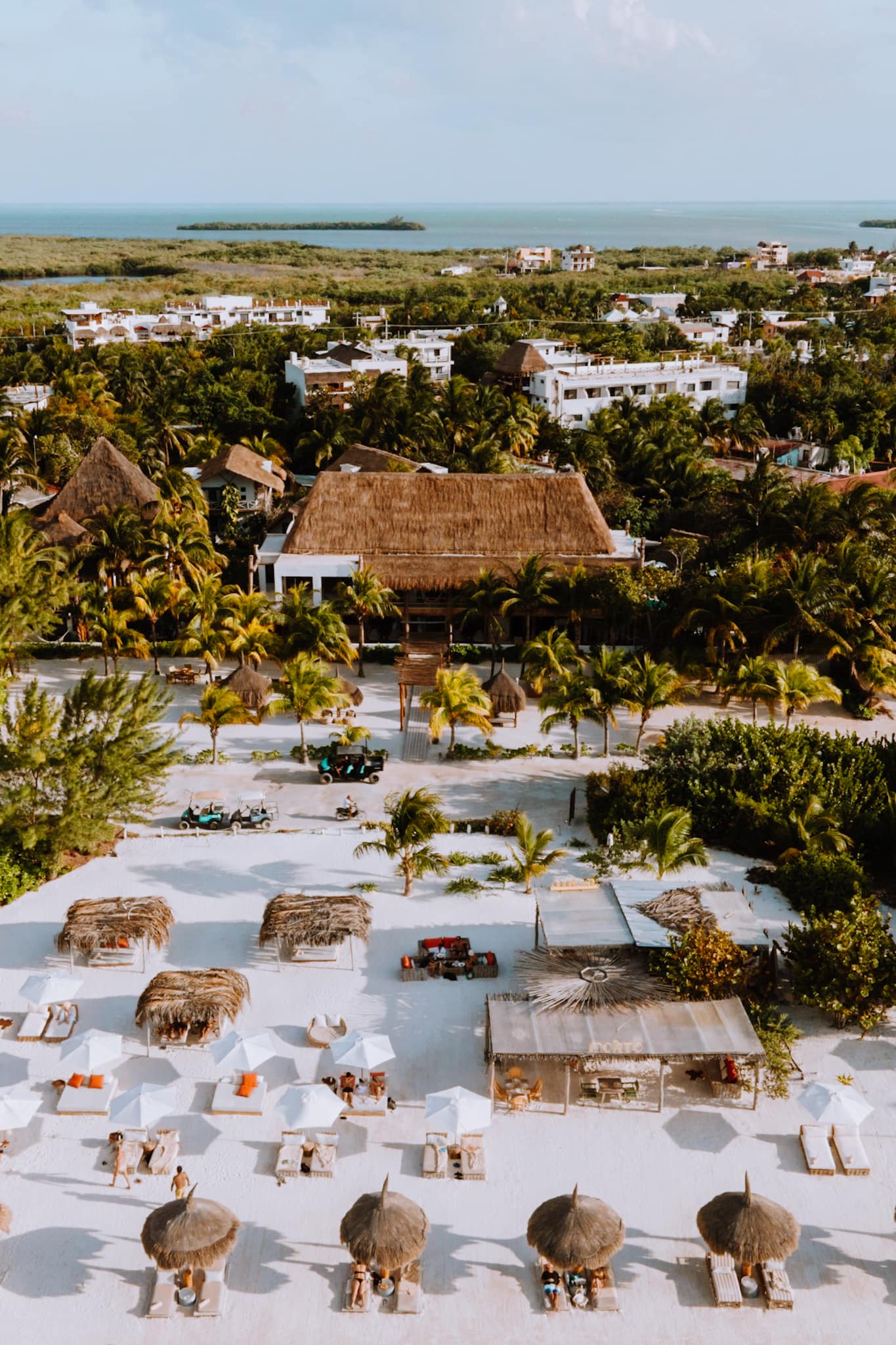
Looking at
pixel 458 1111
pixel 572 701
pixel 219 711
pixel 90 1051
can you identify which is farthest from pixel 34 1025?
pixel 572 701

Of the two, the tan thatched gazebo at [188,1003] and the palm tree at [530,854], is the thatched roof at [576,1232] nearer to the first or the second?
the tan thatched gazebo at [188,1003]

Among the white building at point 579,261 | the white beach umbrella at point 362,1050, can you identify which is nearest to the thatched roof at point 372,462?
the white beach umbrella at point 362,1050

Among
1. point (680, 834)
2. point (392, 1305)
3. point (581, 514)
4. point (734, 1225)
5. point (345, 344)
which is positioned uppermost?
point (345, 344)

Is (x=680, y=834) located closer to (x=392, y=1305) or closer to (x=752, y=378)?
(x=392, y=1305)

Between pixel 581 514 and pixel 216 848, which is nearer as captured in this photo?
pixel 216 848

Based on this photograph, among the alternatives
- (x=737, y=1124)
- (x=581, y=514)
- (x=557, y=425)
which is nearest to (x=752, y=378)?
(x=557, y=425)
